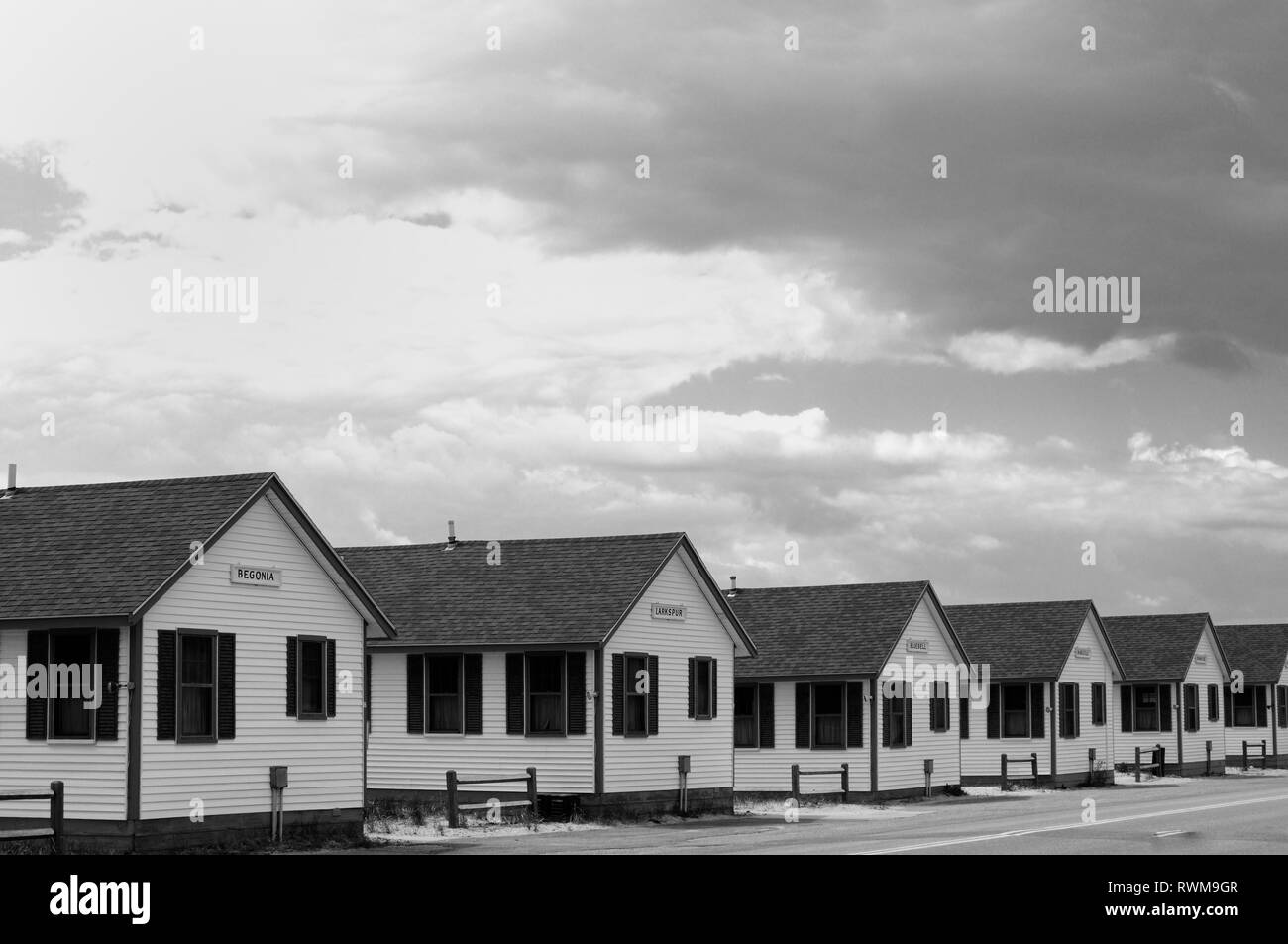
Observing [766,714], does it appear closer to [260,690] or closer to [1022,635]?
[1022,635]

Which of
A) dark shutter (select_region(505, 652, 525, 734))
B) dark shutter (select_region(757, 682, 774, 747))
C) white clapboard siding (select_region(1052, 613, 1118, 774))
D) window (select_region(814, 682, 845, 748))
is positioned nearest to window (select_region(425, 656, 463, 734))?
dark shutter (select_region(505, 652, 525, 734))

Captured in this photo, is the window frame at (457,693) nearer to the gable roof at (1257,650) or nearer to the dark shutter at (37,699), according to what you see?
the dark shutter at (37,699)

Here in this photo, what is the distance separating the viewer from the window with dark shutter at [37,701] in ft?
93.8

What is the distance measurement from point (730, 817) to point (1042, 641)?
858 inches

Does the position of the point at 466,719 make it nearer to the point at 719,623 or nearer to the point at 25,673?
the point at 719,623

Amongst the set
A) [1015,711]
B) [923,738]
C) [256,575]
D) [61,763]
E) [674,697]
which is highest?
[256,575]

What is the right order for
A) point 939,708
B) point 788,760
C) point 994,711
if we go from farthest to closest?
point 994,711
point 939,708
point 788,760

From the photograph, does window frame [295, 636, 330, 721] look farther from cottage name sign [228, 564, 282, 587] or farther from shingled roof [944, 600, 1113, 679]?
shingled roof [944, 600, 1113, 679]

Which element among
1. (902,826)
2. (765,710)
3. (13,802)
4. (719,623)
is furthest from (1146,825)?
(13,802)

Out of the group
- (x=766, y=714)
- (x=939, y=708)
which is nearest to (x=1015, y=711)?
(x=939, y=708)

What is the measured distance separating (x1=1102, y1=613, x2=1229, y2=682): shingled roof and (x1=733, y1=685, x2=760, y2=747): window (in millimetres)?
23177

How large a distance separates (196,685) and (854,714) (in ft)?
74.2

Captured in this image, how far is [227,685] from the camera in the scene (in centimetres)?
2970

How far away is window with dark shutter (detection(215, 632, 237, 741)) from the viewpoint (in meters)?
29.6
